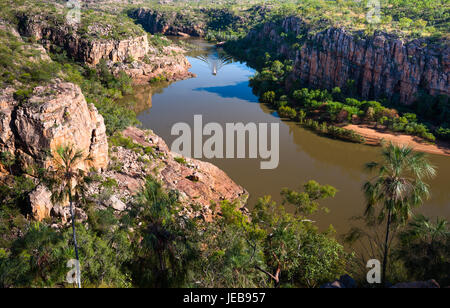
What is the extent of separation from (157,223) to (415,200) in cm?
1009

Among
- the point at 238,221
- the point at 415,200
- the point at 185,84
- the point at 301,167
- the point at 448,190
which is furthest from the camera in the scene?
the point at 185,84

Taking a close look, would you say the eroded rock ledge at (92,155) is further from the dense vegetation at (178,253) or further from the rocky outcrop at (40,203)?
the dense vegetation at (178,253)

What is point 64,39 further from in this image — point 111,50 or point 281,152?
point 281,152

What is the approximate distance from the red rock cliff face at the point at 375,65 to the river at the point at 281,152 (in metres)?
12.3

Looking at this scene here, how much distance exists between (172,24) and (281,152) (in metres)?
106

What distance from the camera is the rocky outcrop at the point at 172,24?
124m

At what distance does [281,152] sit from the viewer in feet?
118

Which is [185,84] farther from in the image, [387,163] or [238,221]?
[387,163]

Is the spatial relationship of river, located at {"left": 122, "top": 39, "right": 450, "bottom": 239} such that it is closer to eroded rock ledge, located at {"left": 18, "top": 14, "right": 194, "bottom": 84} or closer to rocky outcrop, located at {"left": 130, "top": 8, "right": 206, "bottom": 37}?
eroded rock ledge, located at {"left": 18, "top": 14, "right": 194, "bottom": 84}

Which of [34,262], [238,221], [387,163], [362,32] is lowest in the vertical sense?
[238,221]

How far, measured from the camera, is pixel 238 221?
821 inches

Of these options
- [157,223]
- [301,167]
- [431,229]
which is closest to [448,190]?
[301,167]

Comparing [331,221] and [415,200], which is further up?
[415,200]

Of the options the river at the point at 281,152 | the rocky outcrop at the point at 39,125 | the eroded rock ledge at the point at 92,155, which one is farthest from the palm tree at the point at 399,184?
the rocky outcrop at the point at 39,125
